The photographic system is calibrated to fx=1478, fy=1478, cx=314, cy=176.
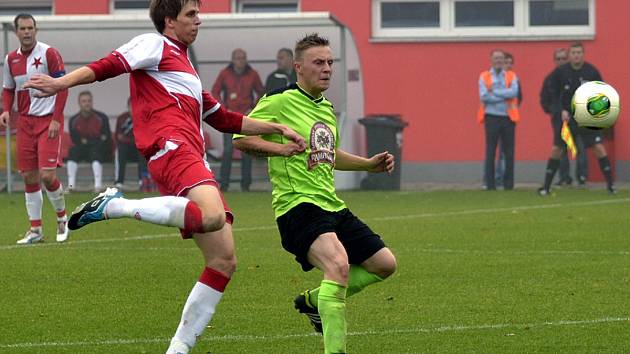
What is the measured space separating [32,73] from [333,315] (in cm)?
794

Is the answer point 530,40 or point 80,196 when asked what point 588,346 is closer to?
point 80,196

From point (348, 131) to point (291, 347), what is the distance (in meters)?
16.8

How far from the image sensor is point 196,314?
7.37 m

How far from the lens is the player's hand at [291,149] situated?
7.63 m

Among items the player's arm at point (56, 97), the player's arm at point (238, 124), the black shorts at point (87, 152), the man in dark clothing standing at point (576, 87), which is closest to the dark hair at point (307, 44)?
the player's arm at point (238, 124)

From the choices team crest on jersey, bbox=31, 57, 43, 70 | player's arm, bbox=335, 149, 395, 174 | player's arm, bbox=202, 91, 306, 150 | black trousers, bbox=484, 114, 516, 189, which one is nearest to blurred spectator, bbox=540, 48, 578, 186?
black trousers, bbox=484, 114, 516, 189

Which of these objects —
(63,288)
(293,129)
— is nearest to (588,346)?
(293,129)

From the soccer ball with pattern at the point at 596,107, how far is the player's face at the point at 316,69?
5.66 m

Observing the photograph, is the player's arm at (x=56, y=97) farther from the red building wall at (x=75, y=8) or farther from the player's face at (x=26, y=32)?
the red building wall at (x=75, y=8)

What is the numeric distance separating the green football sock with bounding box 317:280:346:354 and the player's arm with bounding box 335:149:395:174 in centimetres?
107

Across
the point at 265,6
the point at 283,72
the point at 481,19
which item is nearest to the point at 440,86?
the point at 481,19

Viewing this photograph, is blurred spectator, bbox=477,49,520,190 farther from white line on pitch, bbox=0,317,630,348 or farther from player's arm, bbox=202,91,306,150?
player's arm, bbox=202,91,306,150

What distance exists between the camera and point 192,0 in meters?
A: 7.78

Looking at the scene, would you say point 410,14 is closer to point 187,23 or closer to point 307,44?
point 307,44
